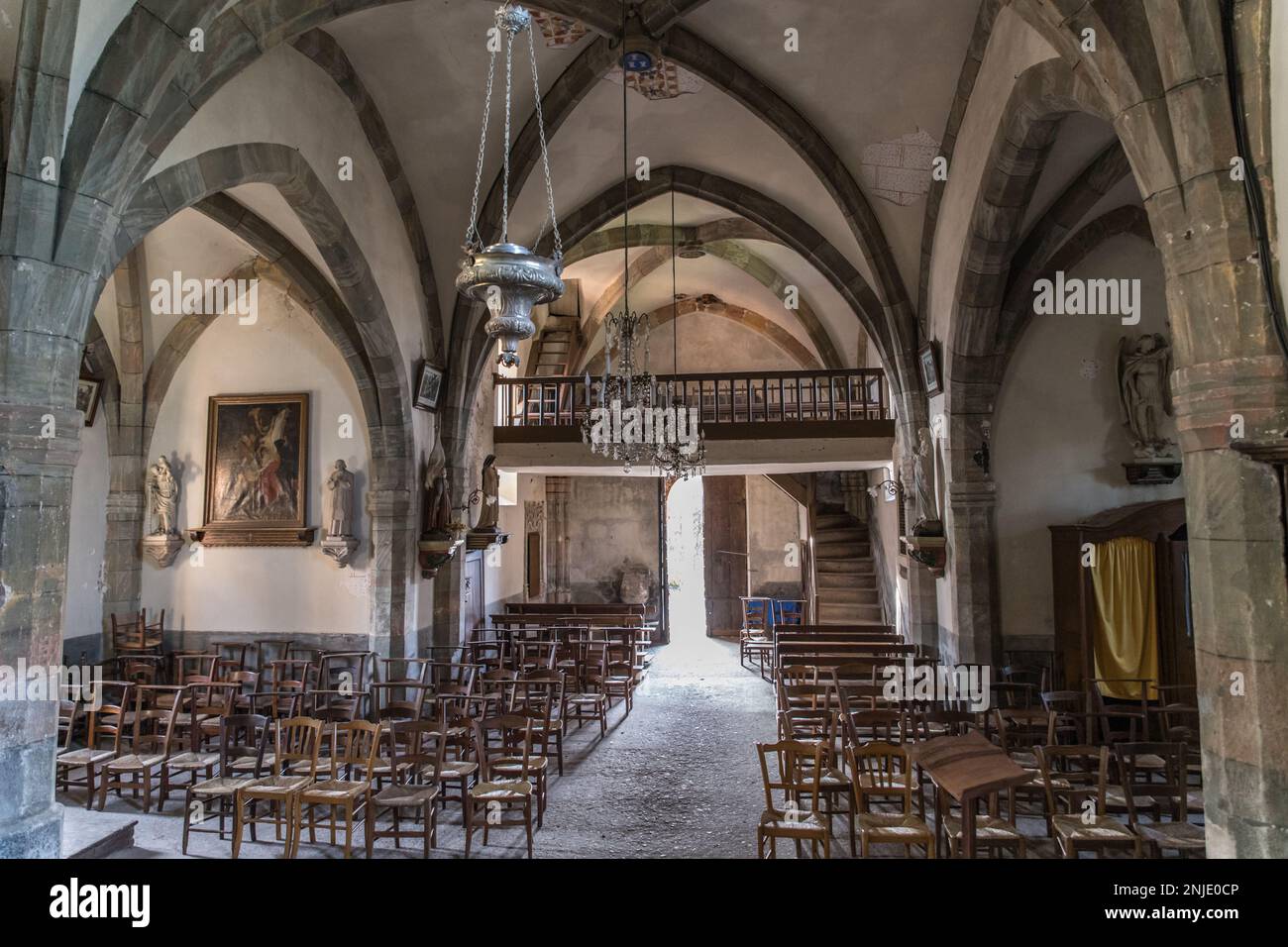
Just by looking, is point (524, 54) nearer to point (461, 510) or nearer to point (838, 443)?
point (461, 510)

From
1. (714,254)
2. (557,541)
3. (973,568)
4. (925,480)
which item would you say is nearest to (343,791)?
(973,568)

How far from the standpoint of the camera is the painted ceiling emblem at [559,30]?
7.82 m

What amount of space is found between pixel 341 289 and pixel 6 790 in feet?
19.9

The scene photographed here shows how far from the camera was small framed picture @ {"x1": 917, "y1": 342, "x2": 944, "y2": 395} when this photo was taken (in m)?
9.38

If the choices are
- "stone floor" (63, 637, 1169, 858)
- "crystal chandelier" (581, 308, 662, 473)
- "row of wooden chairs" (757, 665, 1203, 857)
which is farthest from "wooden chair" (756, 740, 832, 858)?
"crystal chandelier" (581, 308, 662, 473)

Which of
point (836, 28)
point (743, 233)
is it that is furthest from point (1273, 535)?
point (743, 233)

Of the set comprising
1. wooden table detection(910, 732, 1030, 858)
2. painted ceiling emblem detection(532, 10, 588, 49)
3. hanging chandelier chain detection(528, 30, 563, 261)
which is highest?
painted ceiling emblem detection(532, 10, 588, 49)

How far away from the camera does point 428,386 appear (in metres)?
10.6

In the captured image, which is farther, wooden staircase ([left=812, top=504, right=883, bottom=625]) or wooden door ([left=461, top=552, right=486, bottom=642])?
wooden staircase ([left=812, top=504, right=883, bottom=625])

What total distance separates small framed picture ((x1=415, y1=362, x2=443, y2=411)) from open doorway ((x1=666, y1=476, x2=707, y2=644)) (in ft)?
Answer: 49.1

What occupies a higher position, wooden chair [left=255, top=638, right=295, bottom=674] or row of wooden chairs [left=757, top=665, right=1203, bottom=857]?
wooden chair [left=255, top=638, right=295, bottom=674]

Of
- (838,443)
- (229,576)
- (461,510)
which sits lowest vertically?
(229,576)

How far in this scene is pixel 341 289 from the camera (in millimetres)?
9094

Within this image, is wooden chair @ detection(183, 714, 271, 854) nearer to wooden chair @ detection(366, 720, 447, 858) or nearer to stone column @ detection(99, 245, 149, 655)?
wooden chair @ detection(366, 720, 447, 858)
